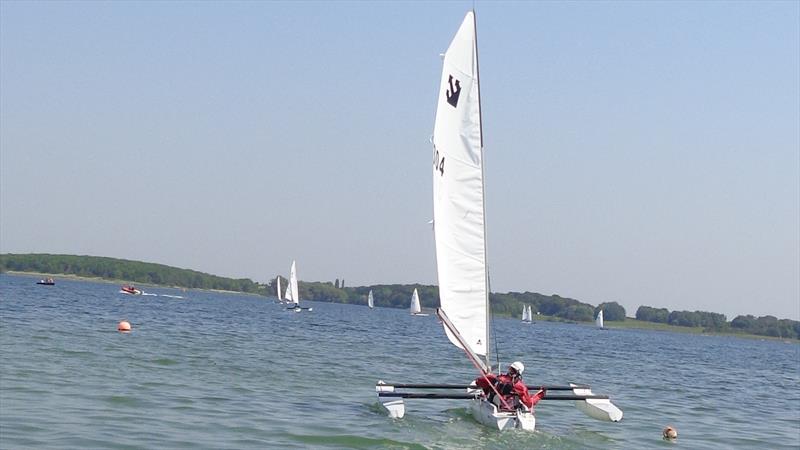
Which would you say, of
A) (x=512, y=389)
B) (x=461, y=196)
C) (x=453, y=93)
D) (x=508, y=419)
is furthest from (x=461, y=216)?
(x=508, y=419)

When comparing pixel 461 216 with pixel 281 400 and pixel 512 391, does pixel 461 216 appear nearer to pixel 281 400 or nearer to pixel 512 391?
pixel 512 391

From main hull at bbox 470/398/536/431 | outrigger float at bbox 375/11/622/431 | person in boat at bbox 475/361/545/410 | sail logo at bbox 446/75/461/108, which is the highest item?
sail logo at bbox 446/75/461/108

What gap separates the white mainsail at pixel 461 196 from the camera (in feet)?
66.6

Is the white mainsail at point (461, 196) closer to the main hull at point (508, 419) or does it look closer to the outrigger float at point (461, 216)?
the outrigger float at point (461, 216)

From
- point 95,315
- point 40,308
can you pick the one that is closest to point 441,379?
point 95,315

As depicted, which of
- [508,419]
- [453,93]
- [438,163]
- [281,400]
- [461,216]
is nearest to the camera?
[508,419]

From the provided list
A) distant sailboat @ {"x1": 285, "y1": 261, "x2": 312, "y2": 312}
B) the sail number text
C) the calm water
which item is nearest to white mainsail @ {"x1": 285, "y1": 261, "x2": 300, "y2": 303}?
distant sailboat @ {"x1": 285, "y1": 261, "x2": 312, "y2": 312}

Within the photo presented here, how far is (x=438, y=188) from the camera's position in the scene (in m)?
20.9

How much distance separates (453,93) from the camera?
20.5 m

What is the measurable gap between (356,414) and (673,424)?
833cm

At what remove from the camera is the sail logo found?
66.9ft

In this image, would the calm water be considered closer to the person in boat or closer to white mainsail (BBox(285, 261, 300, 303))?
the person in boat

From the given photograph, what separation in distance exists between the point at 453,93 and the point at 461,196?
7.04 ft

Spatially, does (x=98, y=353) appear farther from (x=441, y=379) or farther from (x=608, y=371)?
(x=608, y=371)
